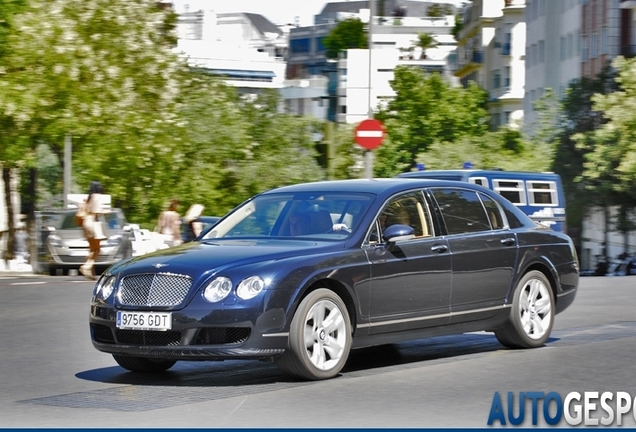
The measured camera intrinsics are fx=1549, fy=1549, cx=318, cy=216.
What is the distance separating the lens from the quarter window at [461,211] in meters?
12.6

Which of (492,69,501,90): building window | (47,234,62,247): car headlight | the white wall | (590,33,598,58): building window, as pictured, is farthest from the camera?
(492,69,501,90): building window

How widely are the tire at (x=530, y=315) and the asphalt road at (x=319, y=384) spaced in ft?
0.42

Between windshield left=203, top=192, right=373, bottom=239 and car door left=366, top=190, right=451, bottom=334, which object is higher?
windshield left=203, top=192, right=373, bottom=239

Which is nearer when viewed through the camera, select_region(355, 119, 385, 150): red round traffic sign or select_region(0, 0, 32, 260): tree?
select_region(355, 119, 385, 150): red round traffic sign

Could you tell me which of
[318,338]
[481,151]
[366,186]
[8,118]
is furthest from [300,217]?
[481,151]

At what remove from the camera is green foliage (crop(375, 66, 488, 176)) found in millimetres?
95750

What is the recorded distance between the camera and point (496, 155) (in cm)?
8381

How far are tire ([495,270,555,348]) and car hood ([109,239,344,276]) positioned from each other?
7.41ft

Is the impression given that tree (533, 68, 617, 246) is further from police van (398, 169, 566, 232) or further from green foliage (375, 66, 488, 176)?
green foliage (375, 66, 488, 176)

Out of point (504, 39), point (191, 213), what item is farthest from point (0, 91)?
point (504, 39)

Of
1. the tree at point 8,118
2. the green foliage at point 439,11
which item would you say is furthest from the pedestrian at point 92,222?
the green foliage at point 439,11

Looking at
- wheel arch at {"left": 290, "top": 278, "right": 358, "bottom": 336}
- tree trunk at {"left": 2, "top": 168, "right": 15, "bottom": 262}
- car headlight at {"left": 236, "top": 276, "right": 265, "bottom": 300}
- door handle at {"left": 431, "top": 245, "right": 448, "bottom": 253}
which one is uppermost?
door handle at {"left": 431, "top": 245, "right": 448, "bottom": 253}

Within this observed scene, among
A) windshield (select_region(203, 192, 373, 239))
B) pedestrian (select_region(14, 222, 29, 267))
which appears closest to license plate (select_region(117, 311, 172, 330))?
windshield (select_region(203, 192, 373, 239))

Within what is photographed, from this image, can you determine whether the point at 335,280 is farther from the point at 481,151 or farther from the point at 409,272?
the point at 481,151
